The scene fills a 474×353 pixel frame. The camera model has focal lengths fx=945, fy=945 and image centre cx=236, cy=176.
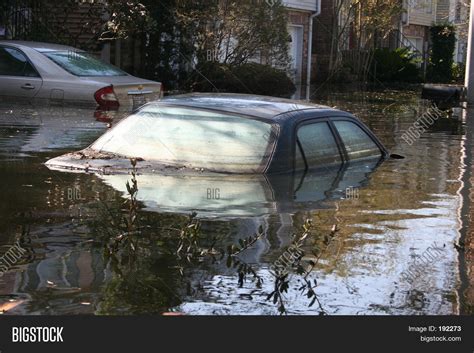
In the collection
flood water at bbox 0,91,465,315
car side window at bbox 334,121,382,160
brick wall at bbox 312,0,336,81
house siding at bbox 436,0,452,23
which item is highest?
house siding at bbox 436,0,452,23

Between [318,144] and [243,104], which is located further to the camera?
[318,144]

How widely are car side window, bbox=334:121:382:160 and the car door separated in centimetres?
723

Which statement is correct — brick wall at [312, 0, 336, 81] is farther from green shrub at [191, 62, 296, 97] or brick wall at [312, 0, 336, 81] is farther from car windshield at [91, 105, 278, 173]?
car windshield at [91, 105, 278, 173]

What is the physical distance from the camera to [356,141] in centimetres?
1037

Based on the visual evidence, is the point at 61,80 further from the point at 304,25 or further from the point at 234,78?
the point at 304,25

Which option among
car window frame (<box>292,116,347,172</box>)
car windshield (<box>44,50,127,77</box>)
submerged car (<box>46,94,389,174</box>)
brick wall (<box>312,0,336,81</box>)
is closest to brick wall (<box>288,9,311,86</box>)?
brick wall (<box>312,0,336,81</box>)

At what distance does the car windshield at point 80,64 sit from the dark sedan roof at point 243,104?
22.5ft

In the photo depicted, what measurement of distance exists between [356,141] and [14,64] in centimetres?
815

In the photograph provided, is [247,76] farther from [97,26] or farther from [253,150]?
[253,150]

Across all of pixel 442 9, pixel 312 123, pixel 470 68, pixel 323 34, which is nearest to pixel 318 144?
pixel 312 123

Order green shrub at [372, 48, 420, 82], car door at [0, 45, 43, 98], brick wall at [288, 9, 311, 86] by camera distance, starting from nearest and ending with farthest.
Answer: car door at [0, 45, 43, 98]
brick wall at [288, 9, 311, 86]
green shrub at [372, 48, 420, 82]

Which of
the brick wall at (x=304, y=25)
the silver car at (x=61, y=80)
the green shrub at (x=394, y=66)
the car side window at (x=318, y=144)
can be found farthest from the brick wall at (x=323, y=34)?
the car side window at (x=318, y=144)

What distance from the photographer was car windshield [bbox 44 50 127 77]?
16.2 m

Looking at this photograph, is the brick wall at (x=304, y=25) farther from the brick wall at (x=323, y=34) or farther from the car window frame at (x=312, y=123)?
the car window frame at (x=312, y=123)
